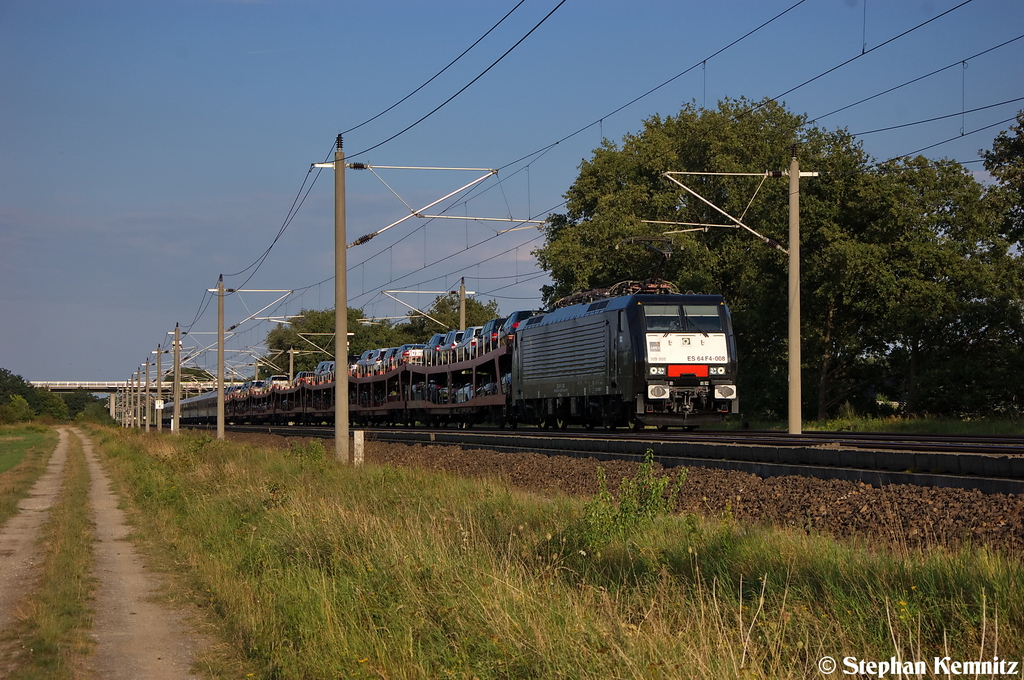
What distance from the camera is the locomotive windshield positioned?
27516 millimetres

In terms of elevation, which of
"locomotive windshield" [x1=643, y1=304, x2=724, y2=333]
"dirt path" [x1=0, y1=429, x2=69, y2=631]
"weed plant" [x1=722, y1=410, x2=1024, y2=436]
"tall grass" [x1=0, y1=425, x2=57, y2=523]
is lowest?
"tall grass" [x1=0, y1=425, x2=57, y2=523]

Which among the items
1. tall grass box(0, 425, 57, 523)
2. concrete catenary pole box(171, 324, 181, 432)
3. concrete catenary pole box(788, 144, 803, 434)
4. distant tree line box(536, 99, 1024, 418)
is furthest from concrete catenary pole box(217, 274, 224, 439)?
concrete catenary pole box(788, 144, 803, 434)

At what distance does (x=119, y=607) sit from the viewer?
10.8 metres

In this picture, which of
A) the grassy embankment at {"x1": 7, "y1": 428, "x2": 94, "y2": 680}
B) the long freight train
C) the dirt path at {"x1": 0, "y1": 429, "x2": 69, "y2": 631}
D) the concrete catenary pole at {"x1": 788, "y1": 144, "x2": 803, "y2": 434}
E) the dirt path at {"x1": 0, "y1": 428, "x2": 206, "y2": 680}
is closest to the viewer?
the grassy embankment at {"x1": 7, "y1": 428, "x2": 94, "y2": 680}

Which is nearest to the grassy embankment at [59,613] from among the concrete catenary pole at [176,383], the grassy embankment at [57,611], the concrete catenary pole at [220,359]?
the grassy embankment at [57,611]

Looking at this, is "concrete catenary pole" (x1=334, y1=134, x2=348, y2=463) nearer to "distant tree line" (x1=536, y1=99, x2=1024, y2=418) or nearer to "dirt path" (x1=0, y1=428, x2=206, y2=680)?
"dirt path" (x1=0, y1=428, x2=206, y2=680)

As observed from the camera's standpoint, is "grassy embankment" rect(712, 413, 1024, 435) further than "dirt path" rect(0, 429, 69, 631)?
Yes

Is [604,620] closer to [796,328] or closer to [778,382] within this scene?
[796,328]

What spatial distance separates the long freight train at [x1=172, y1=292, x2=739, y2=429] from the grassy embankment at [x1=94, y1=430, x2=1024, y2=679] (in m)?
13.6

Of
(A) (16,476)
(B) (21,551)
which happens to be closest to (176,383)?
(A) (16,476)

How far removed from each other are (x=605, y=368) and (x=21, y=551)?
672 inches

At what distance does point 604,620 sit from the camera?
6.83 metres

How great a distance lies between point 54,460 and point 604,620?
49033 mm

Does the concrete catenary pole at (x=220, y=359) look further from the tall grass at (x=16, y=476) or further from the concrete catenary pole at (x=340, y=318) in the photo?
the concrete catenary pole at (x=340, y=318)
